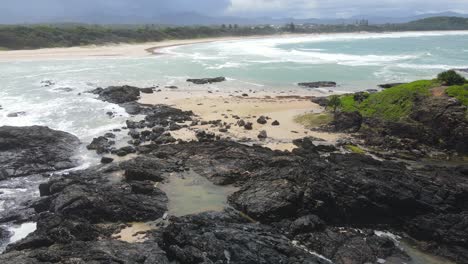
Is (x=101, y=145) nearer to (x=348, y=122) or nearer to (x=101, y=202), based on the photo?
(x=101, y=202)

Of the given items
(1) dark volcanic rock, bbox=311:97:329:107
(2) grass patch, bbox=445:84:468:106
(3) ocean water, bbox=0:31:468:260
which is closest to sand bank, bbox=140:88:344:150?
(1) dark volcanic rock, bbox=311:97:329:107

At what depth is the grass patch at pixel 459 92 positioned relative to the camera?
2273 cm

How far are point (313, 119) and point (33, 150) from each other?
15612mm

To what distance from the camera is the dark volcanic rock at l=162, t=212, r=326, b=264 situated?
1120 cm

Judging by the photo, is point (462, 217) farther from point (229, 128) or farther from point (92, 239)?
point (229, 128)

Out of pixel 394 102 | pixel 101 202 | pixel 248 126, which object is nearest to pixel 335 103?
pixel 394 102

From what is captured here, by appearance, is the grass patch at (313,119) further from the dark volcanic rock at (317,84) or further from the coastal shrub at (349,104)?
the dark volcanic rock at (317,84)

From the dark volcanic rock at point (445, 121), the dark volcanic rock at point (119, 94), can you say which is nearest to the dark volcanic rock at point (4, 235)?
the dark volcanic rock at point (445, 121)

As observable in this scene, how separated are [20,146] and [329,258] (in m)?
15.2

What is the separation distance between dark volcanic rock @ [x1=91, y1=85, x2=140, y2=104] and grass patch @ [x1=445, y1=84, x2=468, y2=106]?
845 inches

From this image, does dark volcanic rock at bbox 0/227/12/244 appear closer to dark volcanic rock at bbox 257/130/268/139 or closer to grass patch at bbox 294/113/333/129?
dark volcanic rock at bbox 257/130/268/139

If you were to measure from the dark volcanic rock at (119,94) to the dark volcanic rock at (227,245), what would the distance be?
75.1 feet

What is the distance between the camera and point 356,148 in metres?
22.2

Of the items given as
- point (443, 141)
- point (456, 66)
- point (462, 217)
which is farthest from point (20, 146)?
point (456, 66)
